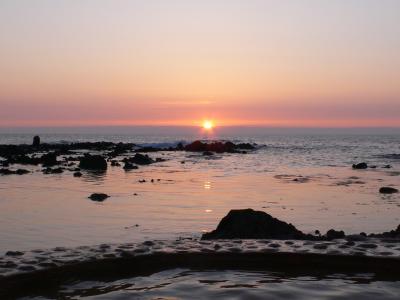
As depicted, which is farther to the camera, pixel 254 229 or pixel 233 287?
pixel 254 229

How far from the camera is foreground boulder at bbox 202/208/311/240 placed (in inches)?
470

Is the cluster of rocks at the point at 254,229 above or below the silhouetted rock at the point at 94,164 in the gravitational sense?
above

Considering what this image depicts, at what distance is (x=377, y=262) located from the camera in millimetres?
8422

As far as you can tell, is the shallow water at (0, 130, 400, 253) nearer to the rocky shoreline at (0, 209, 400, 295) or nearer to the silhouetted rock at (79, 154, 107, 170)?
the rocky shoreline at (0, 209, 400, 295)

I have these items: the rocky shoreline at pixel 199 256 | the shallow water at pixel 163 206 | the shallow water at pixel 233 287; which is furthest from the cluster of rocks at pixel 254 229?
the shallow water at pixel 233 287

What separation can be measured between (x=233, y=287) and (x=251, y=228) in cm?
464

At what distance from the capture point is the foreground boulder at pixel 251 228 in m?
11.9

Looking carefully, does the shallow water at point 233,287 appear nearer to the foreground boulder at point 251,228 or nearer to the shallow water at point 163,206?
the foreground boulder at point 251,228

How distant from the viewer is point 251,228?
39.5 ft

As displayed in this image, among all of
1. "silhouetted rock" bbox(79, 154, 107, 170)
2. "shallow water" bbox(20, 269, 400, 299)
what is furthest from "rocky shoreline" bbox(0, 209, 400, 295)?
"silhouetted rock" bbox(79, 154, 107, 170)

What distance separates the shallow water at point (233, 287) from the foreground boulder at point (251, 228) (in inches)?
140

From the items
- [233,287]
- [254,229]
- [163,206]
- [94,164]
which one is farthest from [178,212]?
[94,164]

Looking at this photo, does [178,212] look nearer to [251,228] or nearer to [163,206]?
[163,206]

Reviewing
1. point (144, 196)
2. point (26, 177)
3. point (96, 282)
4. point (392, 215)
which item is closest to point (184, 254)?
point (96, 282)
